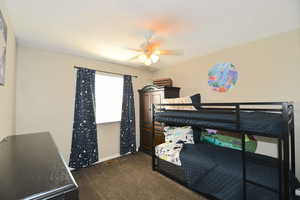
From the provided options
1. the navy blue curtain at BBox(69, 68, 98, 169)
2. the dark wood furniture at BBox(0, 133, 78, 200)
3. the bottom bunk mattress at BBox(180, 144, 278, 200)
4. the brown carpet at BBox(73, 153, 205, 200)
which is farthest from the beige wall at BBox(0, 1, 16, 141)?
the bottom bunk mattress at BBox(180, 144, 278, 200)

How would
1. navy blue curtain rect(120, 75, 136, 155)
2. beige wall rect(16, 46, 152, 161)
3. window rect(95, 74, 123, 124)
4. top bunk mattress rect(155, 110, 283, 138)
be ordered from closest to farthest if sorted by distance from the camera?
top bunk mattress rect(155, 110, 283, 138) < beige wall rect(16, 46, 152, 161) < window rect(95, 74, 123, 124) < navy blue curtain rect(120, 75, 136, 155)

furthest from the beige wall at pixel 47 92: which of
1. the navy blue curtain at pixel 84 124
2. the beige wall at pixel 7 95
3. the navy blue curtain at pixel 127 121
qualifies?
the navy blue curtain at pixel 127 121

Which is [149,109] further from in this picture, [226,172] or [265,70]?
[265,70]

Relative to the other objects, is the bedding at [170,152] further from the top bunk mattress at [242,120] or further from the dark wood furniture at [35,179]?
the dark wood furniture at [35,179]

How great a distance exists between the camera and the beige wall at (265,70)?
1.92m

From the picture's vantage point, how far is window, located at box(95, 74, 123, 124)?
3.12 metres

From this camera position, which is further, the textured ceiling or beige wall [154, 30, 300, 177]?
beige wall [154, 30, 300, 177]

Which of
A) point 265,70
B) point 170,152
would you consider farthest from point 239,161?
point 265,70

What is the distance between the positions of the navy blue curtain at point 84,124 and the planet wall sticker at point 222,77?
254cm

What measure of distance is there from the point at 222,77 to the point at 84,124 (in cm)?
295

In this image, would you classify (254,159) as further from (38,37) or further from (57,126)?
(38,37)

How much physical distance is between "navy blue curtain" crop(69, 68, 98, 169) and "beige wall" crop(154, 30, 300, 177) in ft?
8.17

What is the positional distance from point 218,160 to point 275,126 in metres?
0.84

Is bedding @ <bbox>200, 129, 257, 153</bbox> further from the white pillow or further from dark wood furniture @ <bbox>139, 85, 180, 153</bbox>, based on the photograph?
dark wood furniture @ <bbox>139, 85, 180, 153</bbox>
